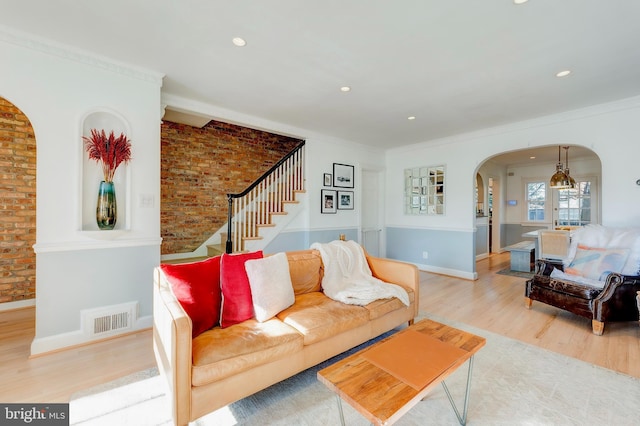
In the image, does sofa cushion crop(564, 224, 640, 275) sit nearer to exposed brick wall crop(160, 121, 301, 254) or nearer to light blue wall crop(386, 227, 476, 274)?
light blue wall crop(386, 227, 476, 274)

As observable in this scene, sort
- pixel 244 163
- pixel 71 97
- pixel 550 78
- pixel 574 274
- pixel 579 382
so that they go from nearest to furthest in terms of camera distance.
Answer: pixel 579 382 → pixel 71 97 → pixel 550 78 → pixel 574 274 → pixel 244 163

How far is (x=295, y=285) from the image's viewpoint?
8.59ft

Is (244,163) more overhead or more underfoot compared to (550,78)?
more underfoot

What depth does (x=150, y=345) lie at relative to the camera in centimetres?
252

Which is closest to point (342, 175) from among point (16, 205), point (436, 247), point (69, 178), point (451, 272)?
point (436, 247)

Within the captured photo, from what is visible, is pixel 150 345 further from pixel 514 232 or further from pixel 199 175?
pixel 514 232

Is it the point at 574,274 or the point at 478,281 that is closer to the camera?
the point at 574,274

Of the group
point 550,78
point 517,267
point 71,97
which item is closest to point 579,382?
point 550,78

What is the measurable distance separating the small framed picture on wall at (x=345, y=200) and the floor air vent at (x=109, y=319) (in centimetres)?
360

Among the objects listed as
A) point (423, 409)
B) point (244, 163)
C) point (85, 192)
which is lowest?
point (423, 409)

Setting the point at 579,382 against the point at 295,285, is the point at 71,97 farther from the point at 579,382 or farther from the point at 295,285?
the point at 579,382

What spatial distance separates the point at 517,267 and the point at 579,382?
413cm

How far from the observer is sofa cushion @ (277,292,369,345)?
1.98 meters

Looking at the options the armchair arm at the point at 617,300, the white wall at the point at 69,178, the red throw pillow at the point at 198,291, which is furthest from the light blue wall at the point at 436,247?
the white wall at the point at 69,178
